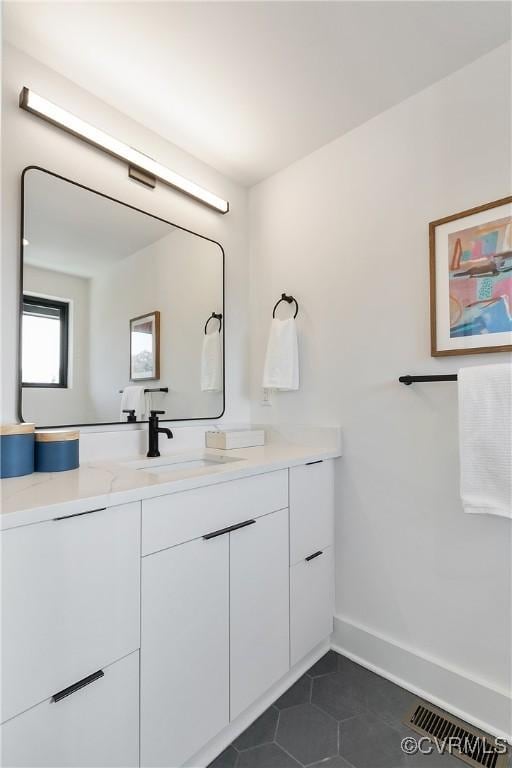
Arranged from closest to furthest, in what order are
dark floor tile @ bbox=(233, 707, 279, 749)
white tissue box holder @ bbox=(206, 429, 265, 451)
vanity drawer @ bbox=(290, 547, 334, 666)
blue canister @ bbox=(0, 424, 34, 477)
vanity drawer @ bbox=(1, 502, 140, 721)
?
vanity drawer @ bbox=(1, 502, 140, 721), blue canister @ bbox=(0, 424, 34, 477), dark floor tile @ bbox=(233, 707, 279, 749), vanity drawer @ bbox=(290, 547, 334, 666), white tissue box holder @ bbox=(206, 429, 265, 451)

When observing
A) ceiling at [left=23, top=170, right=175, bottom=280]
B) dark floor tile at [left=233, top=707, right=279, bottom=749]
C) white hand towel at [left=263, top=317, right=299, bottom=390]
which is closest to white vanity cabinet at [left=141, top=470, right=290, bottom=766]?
dark floor tile at [left=233, top=707, right=279, bottom=749]

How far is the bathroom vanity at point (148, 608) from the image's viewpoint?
2.63 feet

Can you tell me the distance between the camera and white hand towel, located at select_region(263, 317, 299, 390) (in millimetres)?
1883

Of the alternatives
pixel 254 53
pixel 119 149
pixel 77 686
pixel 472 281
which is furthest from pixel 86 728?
pixel 254 53

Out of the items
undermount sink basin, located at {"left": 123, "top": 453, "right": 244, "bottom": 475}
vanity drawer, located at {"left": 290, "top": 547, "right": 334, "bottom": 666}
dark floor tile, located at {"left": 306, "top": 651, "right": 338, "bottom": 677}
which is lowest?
dark floor tile, located at {"left": 306, "top": 651, "right": 338, "bottom": 677}

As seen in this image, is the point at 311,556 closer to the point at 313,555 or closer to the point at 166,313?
the point at 313,555

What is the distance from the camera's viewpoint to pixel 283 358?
1896 mm

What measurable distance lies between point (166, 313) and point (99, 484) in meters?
0.98

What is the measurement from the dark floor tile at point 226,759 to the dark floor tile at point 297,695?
9.7 inches

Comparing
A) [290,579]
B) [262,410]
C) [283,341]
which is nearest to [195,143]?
[283,341]

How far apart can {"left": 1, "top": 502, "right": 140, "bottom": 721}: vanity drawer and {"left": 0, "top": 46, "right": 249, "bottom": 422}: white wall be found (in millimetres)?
655

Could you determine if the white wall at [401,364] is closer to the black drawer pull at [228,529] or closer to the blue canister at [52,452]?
the black drawer pull at [228,529]

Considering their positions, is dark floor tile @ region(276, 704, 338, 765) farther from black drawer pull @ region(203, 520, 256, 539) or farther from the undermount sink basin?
the undermount sink basin

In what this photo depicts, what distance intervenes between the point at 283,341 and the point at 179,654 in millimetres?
1350
